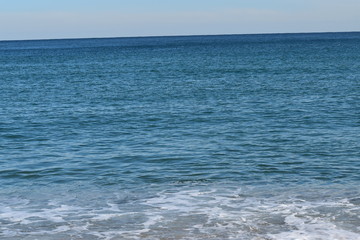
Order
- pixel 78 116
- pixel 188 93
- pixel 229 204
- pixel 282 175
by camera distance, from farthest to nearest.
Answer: pixel 188 93
pixel 78 116
pixel 282 175
pixel 229 204

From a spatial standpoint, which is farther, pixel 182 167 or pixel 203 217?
pixel 182 167

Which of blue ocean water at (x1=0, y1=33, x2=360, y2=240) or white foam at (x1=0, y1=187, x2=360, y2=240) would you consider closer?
white foam at (x1=0, y1=187, x2=360, y2=240)

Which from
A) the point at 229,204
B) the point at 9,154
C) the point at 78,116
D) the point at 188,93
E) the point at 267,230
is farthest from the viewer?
the point at 188,93

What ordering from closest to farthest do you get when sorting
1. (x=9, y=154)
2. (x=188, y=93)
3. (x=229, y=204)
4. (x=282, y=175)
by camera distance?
(x=229, y=204)
(x=282, y=175)
(x=9, y=154)
(x=188, y=93)

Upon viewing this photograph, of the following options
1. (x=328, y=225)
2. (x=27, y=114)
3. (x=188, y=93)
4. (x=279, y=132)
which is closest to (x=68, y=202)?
(x=328, y=225)

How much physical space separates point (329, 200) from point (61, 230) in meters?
8.40

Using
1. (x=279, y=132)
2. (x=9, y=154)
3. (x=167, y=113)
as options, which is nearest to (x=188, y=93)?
(x=167, y=113)

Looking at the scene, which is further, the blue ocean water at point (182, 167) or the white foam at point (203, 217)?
the blue ocean water at point (182, 167)

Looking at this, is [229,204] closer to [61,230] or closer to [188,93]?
[61,230]

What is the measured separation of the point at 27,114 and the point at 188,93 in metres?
15.4

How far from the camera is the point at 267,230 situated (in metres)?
15.3

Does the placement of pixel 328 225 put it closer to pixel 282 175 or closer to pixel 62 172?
pixel 282 175

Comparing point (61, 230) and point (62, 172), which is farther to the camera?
point (62, 172)

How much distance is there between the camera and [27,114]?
38.3 meters
